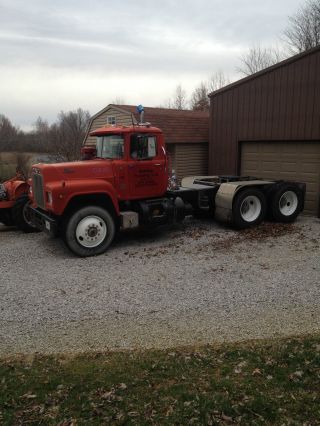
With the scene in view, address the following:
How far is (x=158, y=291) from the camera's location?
6.77 metres

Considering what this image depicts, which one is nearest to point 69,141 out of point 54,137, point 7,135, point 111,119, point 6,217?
point 54,137

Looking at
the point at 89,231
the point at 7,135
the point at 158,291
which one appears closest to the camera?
the point at 158,291

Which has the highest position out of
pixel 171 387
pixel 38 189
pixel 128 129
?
pixel 128 129

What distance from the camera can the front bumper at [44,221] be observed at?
8617 millimetres

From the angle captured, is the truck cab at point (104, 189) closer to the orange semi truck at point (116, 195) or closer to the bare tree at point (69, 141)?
the orange semi truck at point (116, 195)

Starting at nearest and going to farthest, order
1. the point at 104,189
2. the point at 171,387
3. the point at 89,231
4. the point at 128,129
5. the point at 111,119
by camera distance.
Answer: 1. the point at 171,387
2. the point at 89,231
3. the point at 104,189
4. the point at 128,129
5. the point at 111,119

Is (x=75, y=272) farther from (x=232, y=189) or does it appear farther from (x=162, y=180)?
(x=232, y=189)

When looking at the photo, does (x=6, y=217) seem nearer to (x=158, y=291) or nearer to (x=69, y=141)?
(x=158, y=291)

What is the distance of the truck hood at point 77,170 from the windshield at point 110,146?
0.95ft

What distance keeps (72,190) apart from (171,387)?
5.42 meters

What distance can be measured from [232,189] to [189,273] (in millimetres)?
3780

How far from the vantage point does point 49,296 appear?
6605 mm

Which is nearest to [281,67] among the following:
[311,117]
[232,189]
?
[311,117]

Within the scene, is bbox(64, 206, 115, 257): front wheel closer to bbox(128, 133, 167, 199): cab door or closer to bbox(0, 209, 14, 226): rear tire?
bbox(128, 133, 167, 199): cab door
